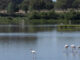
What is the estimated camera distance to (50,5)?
110 metres

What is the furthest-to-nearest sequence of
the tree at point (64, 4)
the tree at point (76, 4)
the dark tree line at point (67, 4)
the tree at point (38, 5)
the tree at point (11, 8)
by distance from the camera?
the tree at point (76, 4) → the dark tree line at point (67, 4) → the tree at point (64, 4) → the tree at point (38, 5) → the tree at point (11, 8)

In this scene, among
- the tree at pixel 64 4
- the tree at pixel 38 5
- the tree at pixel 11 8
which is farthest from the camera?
the tree at pixel 64 4

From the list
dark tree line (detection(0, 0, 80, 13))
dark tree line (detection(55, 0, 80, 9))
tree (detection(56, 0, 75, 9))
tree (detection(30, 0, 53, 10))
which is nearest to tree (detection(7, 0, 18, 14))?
dark tree line (detection(0, 0, 80, 13))

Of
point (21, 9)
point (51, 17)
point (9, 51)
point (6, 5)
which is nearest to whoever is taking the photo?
point (9, 51)

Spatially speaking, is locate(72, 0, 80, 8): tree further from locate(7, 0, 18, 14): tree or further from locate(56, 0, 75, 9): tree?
locate(7, 0, 18, 14): tree

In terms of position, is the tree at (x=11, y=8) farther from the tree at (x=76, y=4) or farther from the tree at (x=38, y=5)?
the tree at (x=76, y=4)

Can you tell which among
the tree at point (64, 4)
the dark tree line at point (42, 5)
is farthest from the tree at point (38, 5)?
the tree at point (64, 4)

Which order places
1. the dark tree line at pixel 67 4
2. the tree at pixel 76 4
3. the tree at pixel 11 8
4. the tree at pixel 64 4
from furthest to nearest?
the tree at pixel 76 4
the dark tree line at pixel 67 4
the tree at pixel 64 4
the tree at pixel 11 8

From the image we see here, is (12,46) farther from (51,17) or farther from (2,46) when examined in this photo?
(51,17)

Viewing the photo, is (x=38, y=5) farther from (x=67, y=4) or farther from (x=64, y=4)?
(x=67, y=4)

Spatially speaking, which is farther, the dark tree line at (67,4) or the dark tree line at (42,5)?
the dark tree line at (67,4)

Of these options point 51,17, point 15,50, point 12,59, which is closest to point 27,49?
point 15,50

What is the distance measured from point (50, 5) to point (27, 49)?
79282mm

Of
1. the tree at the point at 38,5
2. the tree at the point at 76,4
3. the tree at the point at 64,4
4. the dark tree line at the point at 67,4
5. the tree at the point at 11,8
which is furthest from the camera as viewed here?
the tree at the point at 76,4
